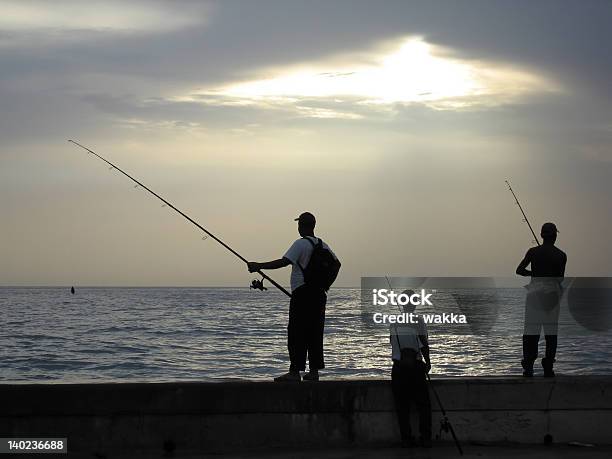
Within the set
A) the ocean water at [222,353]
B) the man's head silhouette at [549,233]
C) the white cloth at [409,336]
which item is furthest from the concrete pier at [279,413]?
the ocean water at [222,353]

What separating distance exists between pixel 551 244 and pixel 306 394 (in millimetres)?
2633

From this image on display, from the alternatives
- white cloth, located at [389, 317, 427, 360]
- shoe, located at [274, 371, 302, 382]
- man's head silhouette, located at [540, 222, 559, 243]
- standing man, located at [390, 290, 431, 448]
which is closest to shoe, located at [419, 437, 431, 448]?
standing man, located at [390, 290, 431, 448]

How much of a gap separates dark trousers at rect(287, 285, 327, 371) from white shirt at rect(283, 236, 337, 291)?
8cm

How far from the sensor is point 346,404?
7.78 meters

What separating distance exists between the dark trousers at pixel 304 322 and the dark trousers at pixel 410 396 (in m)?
0.76

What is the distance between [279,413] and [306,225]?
62.6 inches

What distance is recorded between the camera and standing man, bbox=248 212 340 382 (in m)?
7.90

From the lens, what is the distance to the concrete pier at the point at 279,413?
7480 millimetres

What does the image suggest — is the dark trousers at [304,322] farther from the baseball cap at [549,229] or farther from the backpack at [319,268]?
the baseball cap at [549,229]

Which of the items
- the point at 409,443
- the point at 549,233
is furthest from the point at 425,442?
the point at 549,233

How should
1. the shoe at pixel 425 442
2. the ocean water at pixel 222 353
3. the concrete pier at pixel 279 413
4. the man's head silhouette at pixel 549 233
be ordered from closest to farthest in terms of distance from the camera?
the concrete pier at pixel 279 413 → the shoe at pixel 425 442 → the man's head silhouette at pixel 549 233 → the ocean water at pixel 222 353

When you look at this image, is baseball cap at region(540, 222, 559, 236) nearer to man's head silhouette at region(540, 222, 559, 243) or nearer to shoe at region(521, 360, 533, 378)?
man's head silhouette at region(540, 222, 559, 243)

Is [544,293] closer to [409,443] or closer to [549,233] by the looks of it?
[549,233]

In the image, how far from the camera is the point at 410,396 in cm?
771
